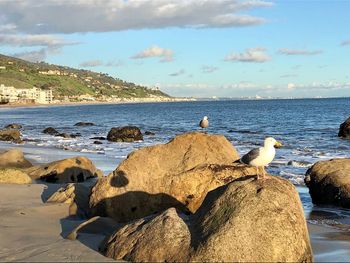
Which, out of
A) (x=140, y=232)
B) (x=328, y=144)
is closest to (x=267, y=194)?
(x=140, y=232)

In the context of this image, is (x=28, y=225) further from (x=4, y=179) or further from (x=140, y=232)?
(x=4, y=179)

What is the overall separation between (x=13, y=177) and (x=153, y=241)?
8019mm

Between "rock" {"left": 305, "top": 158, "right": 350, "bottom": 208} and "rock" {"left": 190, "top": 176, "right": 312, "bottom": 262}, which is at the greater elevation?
"rock" {"left": 190, "top": 176, "right": 312, "bottom": 262}

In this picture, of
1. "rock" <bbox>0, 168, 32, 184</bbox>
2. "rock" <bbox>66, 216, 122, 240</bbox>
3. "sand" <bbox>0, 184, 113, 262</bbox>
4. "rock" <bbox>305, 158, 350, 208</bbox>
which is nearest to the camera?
"sand" <bbox>0, 184, 113, 262</bbox>

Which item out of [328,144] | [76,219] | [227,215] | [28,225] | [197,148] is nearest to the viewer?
[227,215]

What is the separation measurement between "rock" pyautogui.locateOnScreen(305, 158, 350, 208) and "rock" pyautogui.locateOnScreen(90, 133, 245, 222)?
3.55 meters

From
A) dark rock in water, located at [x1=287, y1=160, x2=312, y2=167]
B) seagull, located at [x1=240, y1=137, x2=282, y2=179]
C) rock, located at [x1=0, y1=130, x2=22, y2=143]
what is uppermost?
seagull, located at [x1=240, y1=137, x2=282, y2=179]

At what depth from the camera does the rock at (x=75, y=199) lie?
10211mm

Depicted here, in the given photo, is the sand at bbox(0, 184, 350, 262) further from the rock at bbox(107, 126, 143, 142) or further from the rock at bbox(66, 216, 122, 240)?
the rock at bbox(107, 126, 143, 142)

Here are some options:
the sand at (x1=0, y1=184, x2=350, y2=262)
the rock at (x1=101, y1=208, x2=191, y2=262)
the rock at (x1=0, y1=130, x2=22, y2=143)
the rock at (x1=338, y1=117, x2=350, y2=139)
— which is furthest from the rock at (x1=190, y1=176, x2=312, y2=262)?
the rock at (x1=338, y1=117, x2=350, y2=139)

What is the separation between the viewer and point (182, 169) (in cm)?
1029

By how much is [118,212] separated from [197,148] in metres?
2.25

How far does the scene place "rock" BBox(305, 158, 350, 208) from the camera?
12.3 m

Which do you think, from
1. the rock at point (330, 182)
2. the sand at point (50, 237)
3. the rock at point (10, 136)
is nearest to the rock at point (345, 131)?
the rock at point (10, 136)
